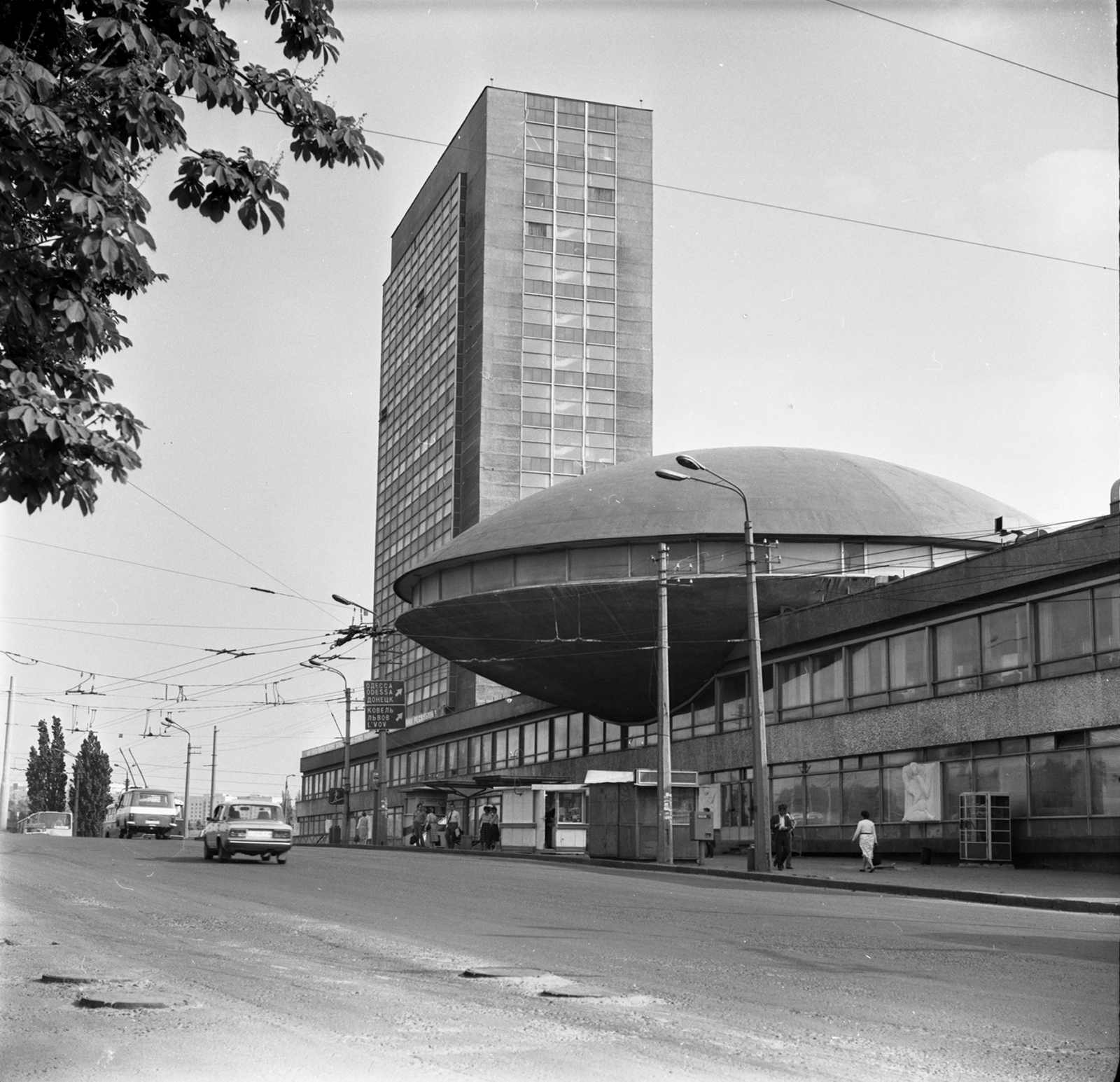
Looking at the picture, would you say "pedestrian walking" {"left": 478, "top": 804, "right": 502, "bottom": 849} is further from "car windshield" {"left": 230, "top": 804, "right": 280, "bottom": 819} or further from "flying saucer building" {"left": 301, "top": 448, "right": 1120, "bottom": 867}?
"car windshield" {"left": 230, "top": 804, "right": 280, "bottom": 819}

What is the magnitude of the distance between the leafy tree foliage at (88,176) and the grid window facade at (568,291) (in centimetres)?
11013

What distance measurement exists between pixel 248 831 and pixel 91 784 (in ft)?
224

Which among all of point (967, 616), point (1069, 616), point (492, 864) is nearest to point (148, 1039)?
point (492, 864)

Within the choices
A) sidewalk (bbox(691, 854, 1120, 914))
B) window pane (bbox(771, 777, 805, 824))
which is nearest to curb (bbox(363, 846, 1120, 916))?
sidewalk (bbox(691, 854, 1120, 914))

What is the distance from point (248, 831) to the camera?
29.5 metres

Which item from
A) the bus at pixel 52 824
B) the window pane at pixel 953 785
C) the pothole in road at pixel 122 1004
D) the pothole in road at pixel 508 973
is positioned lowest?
the bus at pixel 52 824

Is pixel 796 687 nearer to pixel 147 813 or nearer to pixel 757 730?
pixel 757 730

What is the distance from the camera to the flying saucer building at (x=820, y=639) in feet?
99.5

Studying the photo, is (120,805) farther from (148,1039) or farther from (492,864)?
(148,1039)

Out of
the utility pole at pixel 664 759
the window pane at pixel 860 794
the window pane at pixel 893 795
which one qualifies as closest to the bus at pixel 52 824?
the utility pole at pixel 664 759

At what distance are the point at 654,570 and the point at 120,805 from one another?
26.6m

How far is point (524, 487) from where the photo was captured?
11738 centimetres

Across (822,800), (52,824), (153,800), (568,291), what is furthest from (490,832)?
(568,291)

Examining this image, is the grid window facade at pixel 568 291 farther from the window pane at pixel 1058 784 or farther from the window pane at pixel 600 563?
the window pane at pixel 1058 784
